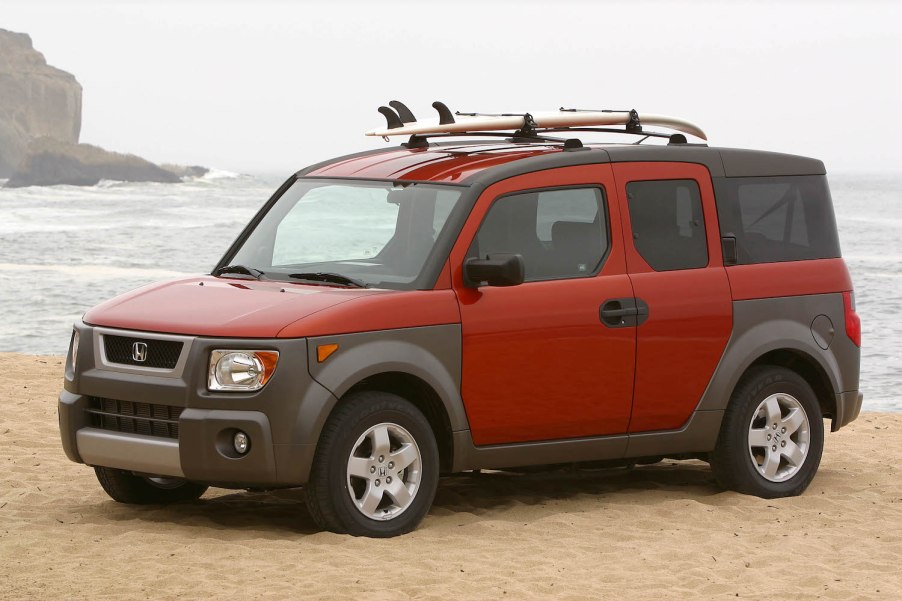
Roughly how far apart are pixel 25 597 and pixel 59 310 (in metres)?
26.4

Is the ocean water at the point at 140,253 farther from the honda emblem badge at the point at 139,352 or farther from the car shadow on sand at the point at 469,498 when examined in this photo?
the honda emblem badge at the point at 139,352

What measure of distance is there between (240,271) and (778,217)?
3139 mm

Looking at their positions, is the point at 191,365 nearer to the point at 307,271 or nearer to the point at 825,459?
the point at 307,271

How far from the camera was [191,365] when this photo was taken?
734 centimetres

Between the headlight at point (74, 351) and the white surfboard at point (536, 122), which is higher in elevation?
the white surfboard at point (536, 122)

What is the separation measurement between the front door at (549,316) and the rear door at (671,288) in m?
0.11

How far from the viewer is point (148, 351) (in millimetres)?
7594

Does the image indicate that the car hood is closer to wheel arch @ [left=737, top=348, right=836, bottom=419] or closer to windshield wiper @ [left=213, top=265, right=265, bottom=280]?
windshield wiper @ [left=213, top=265, right=265, bottom=280]

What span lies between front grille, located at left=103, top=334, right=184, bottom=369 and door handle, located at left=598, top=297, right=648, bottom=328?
7.30 feet

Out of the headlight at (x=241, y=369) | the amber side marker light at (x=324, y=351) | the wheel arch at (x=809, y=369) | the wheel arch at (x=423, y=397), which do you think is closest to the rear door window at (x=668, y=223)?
the wheel arch at (x=809, y=369)

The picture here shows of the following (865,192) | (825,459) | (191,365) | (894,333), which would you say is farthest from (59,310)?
(865,192)

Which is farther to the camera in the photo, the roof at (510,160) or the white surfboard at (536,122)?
the white surfboard at (536,122)

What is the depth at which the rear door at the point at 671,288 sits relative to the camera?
8.48 meters

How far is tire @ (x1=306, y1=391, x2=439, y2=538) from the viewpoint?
7434mm
